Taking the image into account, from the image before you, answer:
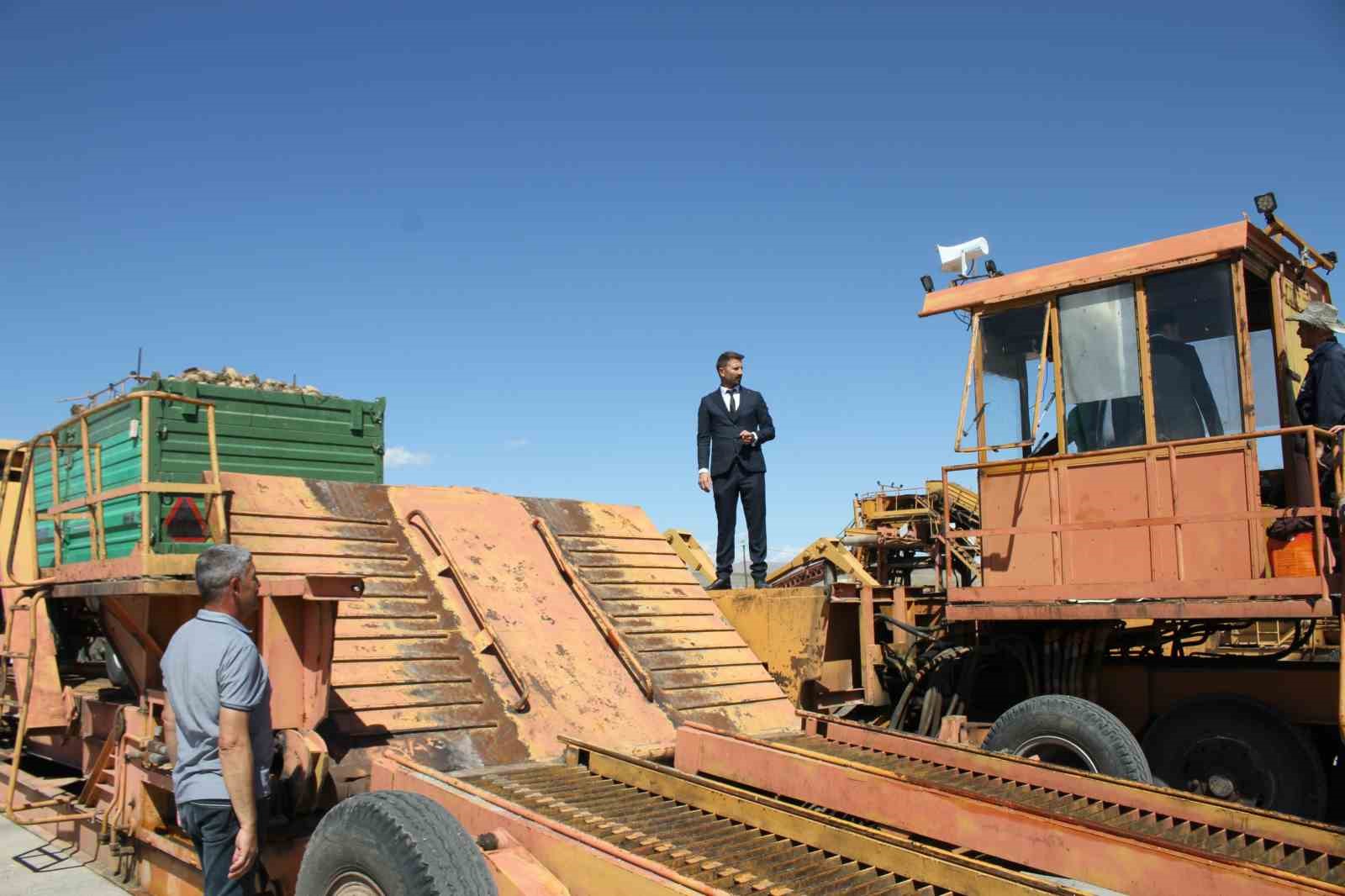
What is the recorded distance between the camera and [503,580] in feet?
21.2

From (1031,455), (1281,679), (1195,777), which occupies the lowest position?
(1195,777)

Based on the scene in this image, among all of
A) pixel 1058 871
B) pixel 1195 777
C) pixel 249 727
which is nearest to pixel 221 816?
pixel 249 727

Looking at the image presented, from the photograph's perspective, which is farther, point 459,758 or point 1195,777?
point 1195,777

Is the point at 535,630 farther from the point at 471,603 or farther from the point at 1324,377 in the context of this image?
the point at 1324,377

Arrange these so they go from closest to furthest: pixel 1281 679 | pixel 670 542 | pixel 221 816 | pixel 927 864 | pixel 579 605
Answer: pixel 927 864 → pixel 221 816 → pixel 1281 679 → pixel 579 605 → pixel 670 542

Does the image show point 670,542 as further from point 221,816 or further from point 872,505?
point 872,505

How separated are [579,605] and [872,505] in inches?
861

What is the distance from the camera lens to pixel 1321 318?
666cm

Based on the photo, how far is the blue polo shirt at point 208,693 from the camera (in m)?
3.75

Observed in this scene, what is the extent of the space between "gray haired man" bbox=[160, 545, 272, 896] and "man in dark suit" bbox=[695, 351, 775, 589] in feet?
17.0

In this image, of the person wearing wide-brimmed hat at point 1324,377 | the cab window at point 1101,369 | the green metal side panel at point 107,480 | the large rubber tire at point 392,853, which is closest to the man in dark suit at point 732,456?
the cab window at point 1101,369

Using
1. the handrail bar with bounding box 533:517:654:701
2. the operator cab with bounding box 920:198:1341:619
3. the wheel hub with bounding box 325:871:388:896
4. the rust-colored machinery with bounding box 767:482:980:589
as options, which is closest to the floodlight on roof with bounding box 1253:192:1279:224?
the operator cab with bounding box 920:198:1341:619

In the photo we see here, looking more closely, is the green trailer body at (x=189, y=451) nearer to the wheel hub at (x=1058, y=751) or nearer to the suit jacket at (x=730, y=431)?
the suit jacket at (x=730, y=431)

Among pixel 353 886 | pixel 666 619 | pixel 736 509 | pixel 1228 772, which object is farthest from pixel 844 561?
pixel 353 886
